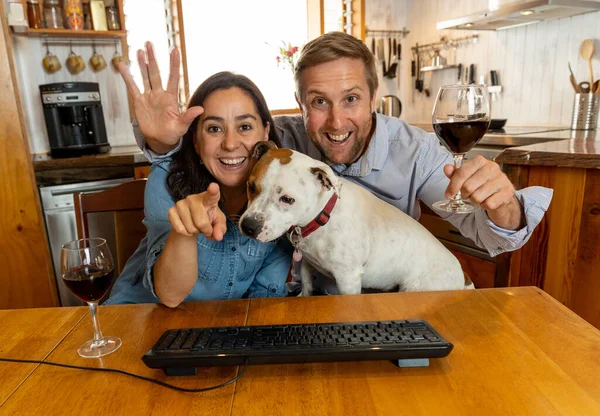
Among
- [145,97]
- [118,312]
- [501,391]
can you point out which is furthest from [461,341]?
[145,97]

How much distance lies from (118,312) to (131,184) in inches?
31.6

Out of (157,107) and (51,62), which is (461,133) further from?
(51,62)

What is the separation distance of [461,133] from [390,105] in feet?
10.1

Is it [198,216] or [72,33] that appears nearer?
[198,216]

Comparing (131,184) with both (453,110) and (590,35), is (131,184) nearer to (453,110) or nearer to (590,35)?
(453,110)

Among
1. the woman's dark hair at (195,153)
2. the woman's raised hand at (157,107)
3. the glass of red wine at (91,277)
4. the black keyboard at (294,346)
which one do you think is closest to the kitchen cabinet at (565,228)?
the woman's dark hair at (195,153)

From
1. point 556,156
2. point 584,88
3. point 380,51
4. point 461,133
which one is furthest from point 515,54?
point 461,133

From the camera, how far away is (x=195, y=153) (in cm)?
142

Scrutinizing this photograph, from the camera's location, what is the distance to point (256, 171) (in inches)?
45.6

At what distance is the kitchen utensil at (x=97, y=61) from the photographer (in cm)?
322

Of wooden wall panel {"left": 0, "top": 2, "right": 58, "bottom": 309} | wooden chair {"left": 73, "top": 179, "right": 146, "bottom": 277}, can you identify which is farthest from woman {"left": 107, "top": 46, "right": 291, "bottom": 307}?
wooden wall panel {"left": 0, "top": 2, "right": 58, "bottom": 309}

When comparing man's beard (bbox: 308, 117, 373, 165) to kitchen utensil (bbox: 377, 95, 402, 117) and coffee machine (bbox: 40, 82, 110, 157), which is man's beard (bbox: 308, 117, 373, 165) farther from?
kitchen utensil (bbox: 377, 95, 402, 117)

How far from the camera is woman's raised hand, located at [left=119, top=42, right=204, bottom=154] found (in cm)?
120

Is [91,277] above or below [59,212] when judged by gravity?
above
